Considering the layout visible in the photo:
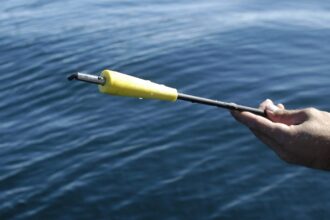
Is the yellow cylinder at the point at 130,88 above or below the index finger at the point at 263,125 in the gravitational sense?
above

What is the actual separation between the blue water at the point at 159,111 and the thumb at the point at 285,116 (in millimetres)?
3404

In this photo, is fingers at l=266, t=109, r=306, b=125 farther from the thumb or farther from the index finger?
the index finger

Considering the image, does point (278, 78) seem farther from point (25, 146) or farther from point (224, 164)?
point (25, 146)

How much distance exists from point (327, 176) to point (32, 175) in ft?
13.7

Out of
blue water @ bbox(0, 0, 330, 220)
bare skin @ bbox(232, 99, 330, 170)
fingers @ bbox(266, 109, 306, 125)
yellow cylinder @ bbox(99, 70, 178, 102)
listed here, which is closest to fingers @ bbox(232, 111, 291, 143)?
bare skin @ bbox(232, 99, 330, 170)

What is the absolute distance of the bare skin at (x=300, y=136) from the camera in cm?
374

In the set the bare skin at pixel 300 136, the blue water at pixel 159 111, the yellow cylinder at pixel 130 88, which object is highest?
the yellow cylinder at pixel 130 88

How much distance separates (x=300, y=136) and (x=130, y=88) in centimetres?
112

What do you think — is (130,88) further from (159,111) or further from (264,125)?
(159,111)

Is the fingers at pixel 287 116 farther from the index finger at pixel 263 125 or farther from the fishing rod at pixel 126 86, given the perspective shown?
the fishing rod at pixel 126 86

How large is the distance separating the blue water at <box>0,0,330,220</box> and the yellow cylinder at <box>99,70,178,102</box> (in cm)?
384

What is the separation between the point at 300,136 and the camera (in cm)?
376

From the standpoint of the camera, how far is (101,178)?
8.34m

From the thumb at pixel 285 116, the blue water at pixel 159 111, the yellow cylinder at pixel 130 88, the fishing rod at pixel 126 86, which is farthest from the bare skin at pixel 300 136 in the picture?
the blue water at pixel 159 111
